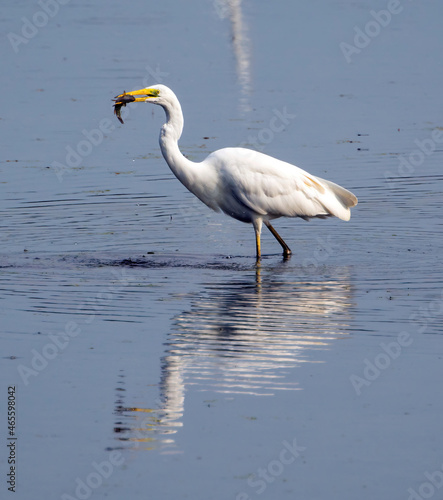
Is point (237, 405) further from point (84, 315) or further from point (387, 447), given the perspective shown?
point (84, 315)

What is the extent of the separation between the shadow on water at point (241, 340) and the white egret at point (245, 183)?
1.04 m

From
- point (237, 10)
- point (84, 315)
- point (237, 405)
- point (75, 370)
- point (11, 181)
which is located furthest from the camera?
point (237, 10)

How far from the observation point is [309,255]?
537 inches

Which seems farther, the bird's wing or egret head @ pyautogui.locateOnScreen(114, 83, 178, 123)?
the bird's wing

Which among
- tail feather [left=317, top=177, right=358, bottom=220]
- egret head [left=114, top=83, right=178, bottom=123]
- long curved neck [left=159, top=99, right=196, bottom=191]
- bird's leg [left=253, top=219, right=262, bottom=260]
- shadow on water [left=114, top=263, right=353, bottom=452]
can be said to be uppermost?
egret head [left=114, top=83, right=178, bottom=123]

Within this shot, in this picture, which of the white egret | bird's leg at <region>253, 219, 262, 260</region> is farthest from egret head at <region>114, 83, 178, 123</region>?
bird's leg at <region>253, 219, 262, 260</region>

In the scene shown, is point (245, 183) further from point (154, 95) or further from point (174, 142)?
point (154, 95)

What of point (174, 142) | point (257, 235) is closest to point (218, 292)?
point (257, 235)

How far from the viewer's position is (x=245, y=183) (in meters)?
13.3

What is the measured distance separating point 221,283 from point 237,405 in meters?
3.96

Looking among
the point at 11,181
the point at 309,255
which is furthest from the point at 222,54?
the point at 309,255

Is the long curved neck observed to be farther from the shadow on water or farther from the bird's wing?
the shadow on water

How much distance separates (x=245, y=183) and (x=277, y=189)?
1.55 ft

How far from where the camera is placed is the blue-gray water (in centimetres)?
750
